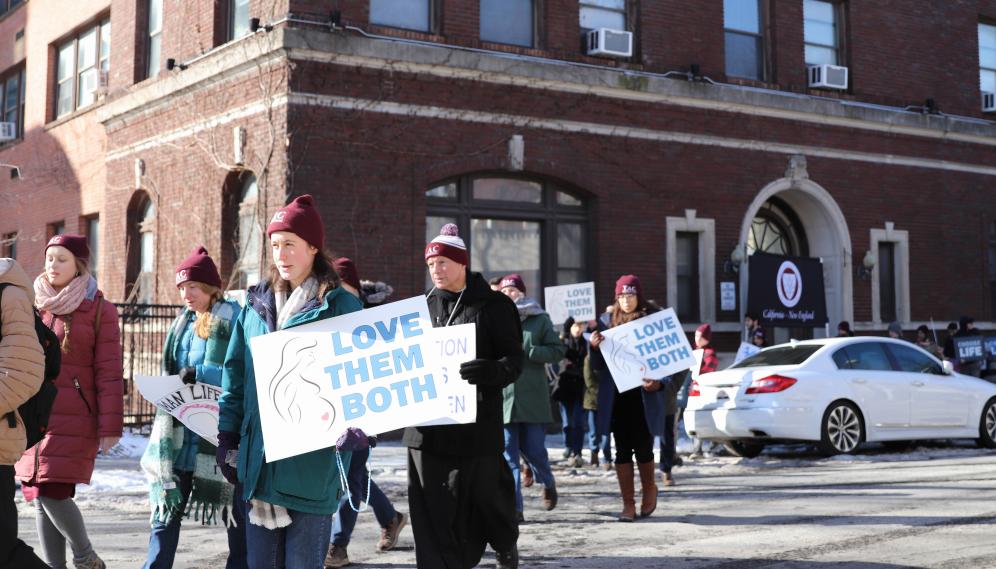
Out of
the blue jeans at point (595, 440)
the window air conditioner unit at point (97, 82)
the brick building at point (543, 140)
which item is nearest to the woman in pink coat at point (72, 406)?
the blue jeans at point (595, 440)

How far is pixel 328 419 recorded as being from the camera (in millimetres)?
4016

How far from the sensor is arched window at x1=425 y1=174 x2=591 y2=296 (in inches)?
588

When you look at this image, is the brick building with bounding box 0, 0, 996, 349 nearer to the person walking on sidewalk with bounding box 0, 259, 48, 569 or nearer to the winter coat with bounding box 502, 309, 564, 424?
the winter coat with bounding box 502, 309, 564, 424

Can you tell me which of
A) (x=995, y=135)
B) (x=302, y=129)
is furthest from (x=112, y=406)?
(x=995, y=135)

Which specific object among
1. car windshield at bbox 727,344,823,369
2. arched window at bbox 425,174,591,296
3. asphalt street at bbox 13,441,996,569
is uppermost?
arched window at bbox 425,174,591,296

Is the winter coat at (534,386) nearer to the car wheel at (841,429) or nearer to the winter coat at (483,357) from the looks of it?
the winter coat at (483,357)

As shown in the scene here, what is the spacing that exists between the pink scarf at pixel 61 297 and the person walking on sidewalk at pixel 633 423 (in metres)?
4.26

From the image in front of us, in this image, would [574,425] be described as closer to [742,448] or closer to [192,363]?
[742,448]

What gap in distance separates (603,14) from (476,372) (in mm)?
12692

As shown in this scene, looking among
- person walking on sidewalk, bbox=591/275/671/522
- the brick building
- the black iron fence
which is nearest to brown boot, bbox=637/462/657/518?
person walking on sidewalk, bbox=591/275/671/522

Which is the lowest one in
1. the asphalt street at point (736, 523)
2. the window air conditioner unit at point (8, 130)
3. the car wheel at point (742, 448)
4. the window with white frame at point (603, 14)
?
the asphalt street at point (736, 523)

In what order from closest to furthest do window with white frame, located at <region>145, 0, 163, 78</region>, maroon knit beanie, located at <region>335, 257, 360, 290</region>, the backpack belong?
the backpack
maroon knit beanie, located at <region>335, 257, 360, 290</region>
window with white frame, located at <region>145, 0, 163, 78</region>

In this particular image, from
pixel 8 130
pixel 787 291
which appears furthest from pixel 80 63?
pixel 787 291

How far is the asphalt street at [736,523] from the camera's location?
→ 6.35 m
